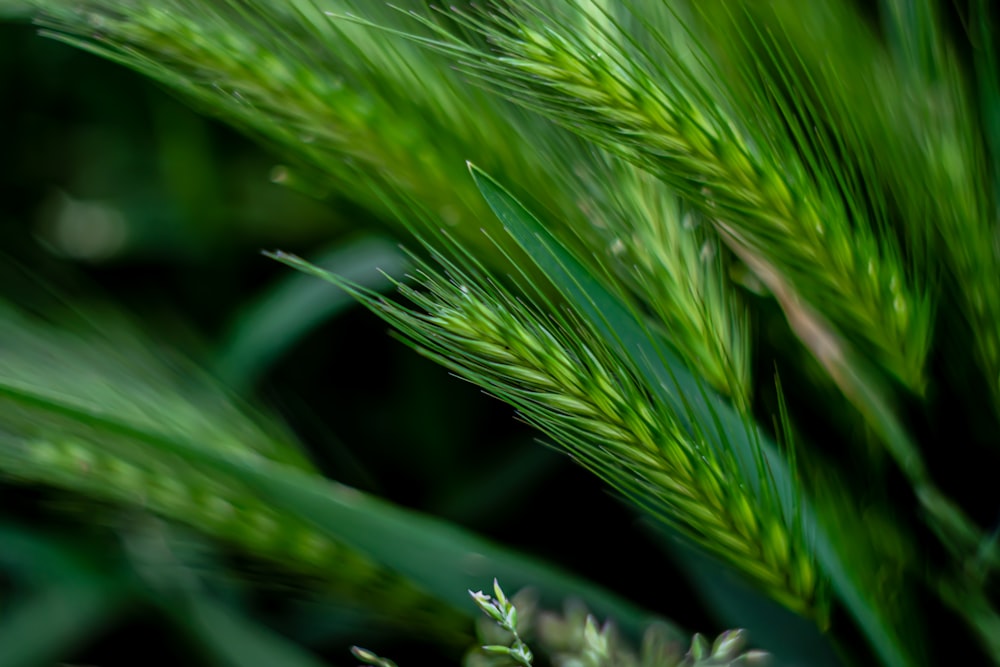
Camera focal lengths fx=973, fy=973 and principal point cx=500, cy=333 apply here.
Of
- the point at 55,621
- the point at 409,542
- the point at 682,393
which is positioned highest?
the point at 682,393

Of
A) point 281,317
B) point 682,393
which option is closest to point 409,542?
point 682,393

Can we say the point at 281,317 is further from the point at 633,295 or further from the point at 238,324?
the point at 633,295

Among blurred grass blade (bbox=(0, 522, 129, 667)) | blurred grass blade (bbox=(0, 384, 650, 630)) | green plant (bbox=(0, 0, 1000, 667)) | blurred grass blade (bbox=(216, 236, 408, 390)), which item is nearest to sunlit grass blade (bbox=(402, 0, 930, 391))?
green plant (bbox=(0, 0, 1000, 667))

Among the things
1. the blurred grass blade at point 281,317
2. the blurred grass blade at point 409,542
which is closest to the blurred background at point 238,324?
the blurred grass blade at point 281,317

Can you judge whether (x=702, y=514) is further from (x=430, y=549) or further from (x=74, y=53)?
(x=74, y=53)

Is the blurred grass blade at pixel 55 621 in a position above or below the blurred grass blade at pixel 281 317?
below

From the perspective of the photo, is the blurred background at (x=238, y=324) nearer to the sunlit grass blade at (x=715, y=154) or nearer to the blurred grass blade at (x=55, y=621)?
the blurred grass blade at (x=55, y=621)
